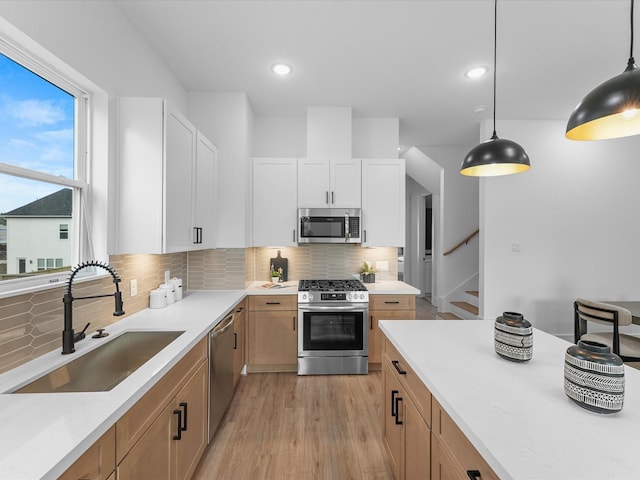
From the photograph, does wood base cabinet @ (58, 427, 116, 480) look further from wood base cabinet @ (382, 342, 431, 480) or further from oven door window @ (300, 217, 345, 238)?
oven door window @ (300, 217, 345, 238)

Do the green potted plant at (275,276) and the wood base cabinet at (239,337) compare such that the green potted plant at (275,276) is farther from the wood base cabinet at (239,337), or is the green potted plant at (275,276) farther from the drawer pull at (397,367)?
the drawer pull at (397,367)

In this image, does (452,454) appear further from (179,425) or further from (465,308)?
(465,308)

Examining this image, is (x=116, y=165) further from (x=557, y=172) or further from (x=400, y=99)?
(x=557, y=172)

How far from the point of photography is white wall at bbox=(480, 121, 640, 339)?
384 centimetres

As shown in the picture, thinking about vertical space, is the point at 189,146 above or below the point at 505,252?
above

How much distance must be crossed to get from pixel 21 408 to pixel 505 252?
437cm

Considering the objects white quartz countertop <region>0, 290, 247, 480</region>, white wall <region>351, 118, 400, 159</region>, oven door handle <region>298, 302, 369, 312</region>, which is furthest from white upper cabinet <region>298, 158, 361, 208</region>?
white quartz countertop <region>0, 290, 247, 480</region>

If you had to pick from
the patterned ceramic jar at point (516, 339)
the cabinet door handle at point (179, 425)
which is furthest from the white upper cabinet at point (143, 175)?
the patterned ceramic jar at point (516, 339)

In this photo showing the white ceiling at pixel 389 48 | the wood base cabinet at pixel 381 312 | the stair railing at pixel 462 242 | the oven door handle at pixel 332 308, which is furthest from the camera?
the stair railing at pixel 462 242

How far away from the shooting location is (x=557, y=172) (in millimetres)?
3844

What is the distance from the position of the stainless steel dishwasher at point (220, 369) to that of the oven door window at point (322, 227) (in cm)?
125

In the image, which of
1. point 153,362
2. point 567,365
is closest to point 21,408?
point 153,362

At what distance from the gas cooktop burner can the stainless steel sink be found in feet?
5.09

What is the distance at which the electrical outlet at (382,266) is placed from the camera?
3766mm
